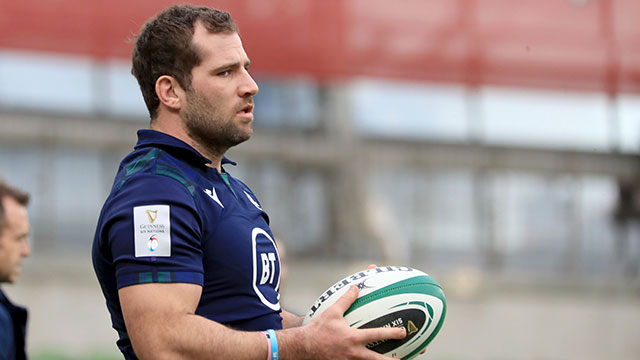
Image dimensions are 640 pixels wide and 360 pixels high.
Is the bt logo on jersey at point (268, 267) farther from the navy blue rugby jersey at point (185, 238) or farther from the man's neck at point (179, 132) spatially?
the man's neck at point (179, 132)

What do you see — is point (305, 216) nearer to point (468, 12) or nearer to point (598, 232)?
point (468, 12)

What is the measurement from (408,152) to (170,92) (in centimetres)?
943

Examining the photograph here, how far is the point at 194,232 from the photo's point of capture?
6.23 ft

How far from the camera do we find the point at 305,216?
11008 mm

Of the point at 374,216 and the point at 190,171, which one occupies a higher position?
the point at 190,171

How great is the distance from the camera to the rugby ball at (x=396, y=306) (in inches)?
83.0

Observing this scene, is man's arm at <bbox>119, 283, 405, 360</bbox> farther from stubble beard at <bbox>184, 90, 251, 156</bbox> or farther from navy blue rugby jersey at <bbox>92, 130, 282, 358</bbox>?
stubble beard at <bbox>184, 90, 251, 156</bbox>

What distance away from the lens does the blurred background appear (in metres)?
9.70

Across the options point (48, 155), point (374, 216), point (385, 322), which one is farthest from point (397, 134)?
point (385, 322)

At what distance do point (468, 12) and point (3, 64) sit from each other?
6.17m

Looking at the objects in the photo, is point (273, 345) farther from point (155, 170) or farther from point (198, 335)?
point (155, 170)

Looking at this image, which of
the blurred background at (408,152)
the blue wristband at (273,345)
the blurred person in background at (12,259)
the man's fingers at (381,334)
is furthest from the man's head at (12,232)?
the blurred background at (408,152)

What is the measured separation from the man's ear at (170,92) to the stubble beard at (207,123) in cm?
3

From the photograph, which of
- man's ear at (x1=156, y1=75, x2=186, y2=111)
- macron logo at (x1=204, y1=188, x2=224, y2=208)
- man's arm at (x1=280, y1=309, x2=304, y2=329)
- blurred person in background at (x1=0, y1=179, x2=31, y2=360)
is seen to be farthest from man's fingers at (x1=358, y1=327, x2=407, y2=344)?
blurred person in background at (x1=0, y1=179, x2=31, y2=360)
